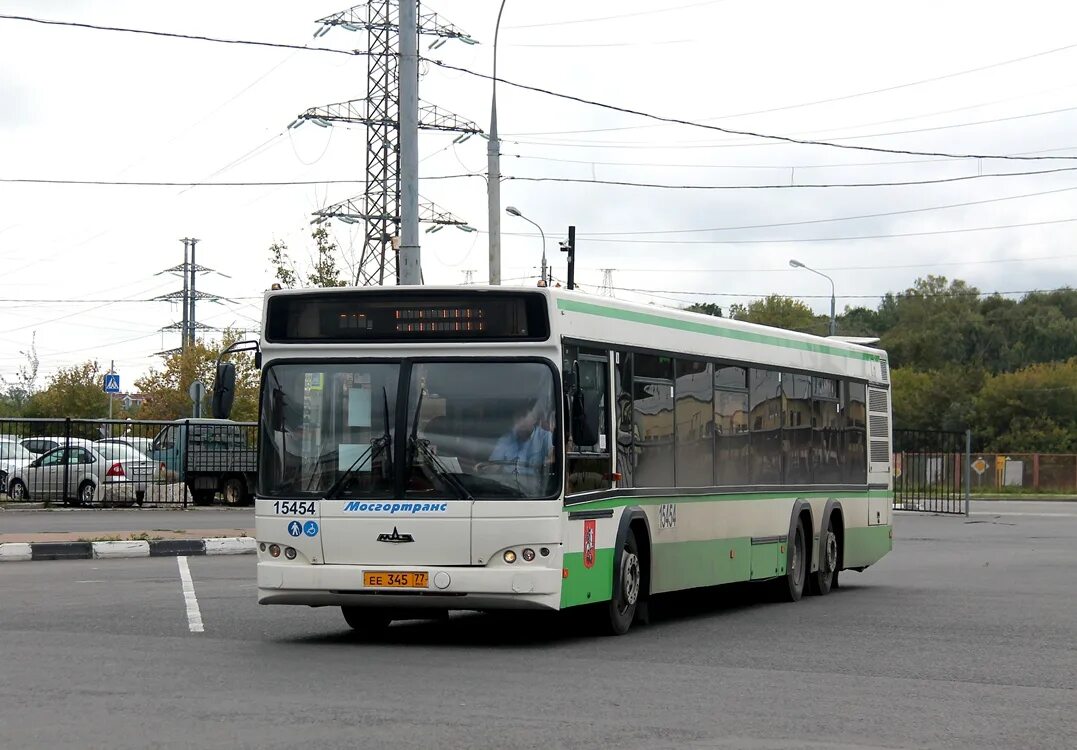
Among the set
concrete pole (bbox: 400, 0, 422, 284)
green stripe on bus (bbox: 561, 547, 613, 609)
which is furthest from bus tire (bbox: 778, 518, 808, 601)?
concrete pole (bbox: 400, 0, 422, 284)

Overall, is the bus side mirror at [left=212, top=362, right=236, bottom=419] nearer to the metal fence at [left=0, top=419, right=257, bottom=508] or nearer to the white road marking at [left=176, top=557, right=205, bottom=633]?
the white road marking at [left=176, top=557, right=205, bottom=633]

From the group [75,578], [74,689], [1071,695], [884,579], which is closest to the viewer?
[74,689]

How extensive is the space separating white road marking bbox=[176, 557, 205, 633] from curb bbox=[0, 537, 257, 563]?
1.25 m

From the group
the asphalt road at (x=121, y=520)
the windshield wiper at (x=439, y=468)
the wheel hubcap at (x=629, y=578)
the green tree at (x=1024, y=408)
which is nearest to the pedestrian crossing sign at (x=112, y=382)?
the asphalt road at (x=121, y=520)

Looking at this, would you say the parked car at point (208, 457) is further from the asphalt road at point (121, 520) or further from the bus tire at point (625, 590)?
the bus tire at point (625, 590)

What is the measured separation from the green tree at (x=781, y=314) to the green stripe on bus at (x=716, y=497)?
365ft

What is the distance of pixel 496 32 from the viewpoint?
31719 mm

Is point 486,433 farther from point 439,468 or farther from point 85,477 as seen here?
point 85,477

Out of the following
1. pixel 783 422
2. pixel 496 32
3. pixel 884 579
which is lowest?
pixel 884 579

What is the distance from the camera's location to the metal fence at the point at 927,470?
44.8 meters

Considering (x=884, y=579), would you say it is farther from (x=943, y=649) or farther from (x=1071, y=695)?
(x=1071, y=695)

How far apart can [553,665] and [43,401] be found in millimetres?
85816

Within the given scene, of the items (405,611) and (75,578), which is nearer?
(405,611)

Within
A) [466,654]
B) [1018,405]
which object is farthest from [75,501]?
[1018,405]
